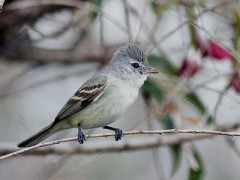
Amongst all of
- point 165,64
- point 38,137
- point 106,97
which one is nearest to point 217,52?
point 165,64

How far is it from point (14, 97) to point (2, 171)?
2.02ft

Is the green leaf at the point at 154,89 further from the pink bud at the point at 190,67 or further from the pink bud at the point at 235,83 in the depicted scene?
the pink bud at the point at 235,83

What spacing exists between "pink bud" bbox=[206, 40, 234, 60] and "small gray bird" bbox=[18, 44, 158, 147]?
52 cm

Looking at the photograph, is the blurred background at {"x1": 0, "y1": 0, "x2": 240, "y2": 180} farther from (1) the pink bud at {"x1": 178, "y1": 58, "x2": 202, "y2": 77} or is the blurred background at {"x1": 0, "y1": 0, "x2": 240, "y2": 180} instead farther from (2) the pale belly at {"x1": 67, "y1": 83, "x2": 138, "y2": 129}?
(2) the pale belly at {"x1": 67, "y1": 83, "x2": 138, "y2": 129}

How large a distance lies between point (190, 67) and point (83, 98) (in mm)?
852

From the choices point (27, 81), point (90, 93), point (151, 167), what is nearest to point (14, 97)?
point (27, 81)

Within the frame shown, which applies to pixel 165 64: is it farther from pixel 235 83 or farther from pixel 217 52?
pixel 235 83

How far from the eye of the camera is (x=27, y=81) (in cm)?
547

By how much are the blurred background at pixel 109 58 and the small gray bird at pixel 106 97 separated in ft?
0.61

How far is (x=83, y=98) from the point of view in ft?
12.4

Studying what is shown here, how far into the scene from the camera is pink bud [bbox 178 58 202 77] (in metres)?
4.26

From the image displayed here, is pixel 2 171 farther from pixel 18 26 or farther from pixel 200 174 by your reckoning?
pixel 200 174

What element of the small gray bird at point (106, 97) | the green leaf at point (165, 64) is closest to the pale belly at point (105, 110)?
the small gray bird at point (106, 97)

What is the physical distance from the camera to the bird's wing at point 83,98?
3.73m
